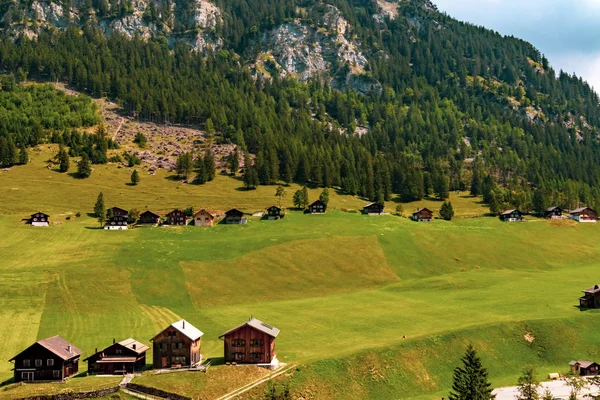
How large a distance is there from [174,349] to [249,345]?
390 inches

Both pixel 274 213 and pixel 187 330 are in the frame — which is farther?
pixel 274 213

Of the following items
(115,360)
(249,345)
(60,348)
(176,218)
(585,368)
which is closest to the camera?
(115,360)

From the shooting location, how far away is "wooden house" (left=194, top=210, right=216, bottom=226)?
16762cm

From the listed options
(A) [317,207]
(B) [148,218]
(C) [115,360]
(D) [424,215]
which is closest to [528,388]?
(C) [115,360]

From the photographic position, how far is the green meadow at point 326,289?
82.8 m

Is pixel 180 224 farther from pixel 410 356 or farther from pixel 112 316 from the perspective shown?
pixel 410 356

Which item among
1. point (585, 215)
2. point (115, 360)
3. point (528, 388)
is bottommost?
point (115, 360)

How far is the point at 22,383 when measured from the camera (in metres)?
72.8

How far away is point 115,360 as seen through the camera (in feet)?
248

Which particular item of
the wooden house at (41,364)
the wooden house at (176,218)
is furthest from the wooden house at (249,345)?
the wooden house at (176,218)

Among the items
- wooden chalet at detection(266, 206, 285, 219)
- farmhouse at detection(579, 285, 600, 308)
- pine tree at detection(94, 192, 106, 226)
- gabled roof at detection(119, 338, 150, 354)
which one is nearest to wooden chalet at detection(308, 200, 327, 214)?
wooden chalet at detection(266, 206, 285, 219)

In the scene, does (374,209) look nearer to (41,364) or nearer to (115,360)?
(115,360)

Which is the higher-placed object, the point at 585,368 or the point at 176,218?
the point at 176,218

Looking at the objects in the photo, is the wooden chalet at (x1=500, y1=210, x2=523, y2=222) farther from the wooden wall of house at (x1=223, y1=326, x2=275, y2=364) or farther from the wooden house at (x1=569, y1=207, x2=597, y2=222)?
the wooden wall of house at (x1=223, y1=326, x2=275, y2=364)
